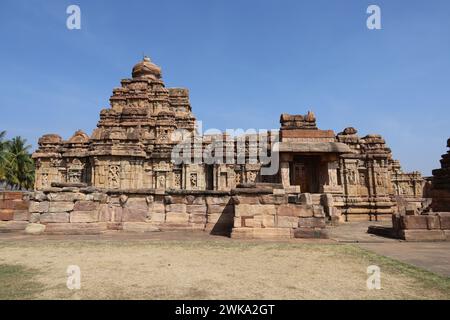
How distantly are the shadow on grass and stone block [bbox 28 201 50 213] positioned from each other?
3.88m

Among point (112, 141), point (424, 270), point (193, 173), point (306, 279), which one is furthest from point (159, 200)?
point (112, 141)

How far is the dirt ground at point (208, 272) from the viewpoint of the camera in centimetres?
311

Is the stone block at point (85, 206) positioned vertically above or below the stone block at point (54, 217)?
above

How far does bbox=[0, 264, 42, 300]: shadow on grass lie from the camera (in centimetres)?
304

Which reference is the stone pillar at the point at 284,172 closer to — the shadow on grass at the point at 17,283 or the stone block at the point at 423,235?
the stone block at the point at 423,235

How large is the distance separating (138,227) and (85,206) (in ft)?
5.05

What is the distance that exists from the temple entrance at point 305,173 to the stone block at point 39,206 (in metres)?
9.11

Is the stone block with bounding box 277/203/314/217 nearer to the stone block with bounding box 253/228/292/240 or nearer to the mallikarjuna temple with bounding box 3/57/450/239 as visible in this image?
the mallikarjuna temple with bounding box 3/57/450/239

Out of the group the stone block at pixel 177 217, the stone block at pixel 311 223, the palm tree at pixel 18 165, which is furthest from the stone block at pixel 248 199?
the palm tree at pixel 18 165

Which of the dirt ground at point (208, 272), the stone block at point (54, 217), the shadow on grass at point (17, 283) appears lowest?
the dirt ground at point (208, 272)

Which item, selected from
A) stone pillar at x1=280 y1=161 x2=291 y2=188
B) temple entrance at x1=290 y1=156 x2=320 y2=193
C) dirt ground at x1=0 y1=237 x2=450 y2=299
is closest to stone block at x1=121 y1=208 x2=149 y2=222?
dirt ground at x1=0 y1=237 x2=450 y2=299

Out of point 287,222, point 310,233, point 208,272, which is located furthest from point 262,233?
point 208,272

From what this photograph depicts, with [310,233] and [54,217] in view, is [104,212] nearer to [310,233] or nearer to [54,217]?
[54,217]

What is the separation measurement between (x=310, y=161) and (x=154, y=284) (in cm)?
1062
